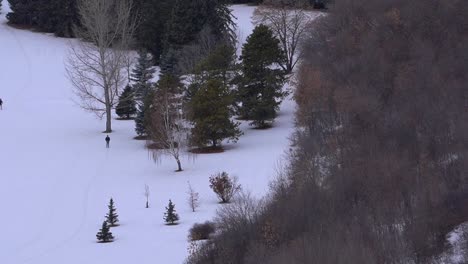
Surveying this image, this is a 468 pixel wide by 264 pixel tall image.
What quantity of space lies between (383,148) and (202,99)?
48.7ft

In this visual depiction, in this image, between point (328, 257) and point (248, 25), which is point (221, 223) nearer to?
point (328, 257)

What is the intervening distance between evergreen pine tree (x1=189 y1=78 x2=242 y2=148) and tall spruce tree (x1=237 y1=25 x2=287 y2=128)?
2024 millimetres

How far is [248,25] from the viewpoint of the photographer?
63.0m

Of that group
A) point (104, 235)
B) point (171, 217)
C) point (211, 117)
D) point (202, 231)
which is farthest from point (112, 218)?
point (211, 117)

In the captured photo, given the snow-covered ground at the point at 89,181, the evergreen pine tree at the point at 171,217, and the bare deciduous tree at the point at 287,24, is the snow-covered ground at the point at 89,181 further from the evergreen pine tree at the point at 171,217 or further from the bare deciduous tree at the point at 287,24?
the bare deciduous tree at the point at 287,24

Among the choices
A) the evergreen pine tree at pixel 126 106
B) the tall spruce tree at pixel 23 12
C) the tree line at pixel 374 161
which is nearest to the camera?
the tree line at pixel 374 161

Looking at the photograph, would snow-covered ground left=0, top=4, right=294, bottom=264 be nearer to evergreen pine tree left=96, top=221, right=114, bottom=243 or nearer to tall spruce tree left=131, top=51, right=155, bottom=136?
evergreen pine tree left=96, top=221, right=114, bottom=243

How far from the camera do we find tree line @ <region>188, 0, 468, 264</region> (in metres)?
16.9

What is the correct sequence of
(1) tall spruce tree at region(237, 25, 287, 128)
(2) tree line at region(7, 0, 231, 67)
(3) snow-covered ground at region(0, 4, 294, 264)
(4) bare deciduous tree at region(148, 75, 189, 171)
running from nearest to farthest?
(3) snow-covered ground at region(0, 4, 294, 264), (4) bare deciduous tree at region(148, 75, 189, 171), (1) tall spruce tree at region(237, 25, 287, 128), (2) tree line at region(7, 0, 231, 67)

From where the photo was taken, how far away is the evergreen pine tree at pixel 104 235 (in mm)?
24578

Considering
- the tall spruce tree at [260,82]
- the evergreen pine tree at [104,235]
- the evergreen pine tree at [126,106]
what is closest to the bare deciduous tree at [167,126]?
the tall spruce tree at [260,82]

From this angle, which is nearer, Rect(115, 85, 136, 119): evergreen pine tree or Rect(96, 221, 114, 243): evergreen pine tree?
Rect(96, 221, 114, 243): evergreen pine tree

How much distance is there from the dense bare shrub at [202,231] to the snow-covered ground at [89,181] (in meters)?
0.52

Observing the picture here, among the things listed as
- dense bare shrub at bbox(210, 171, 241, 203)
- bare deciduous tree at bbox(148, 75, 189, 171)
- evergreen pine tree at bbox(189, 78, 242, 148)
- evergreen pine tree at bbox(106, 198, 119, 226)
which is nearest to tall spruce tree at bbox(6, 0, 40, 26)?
evergreen pine tree at bbox(189, 78, 242, 148)
